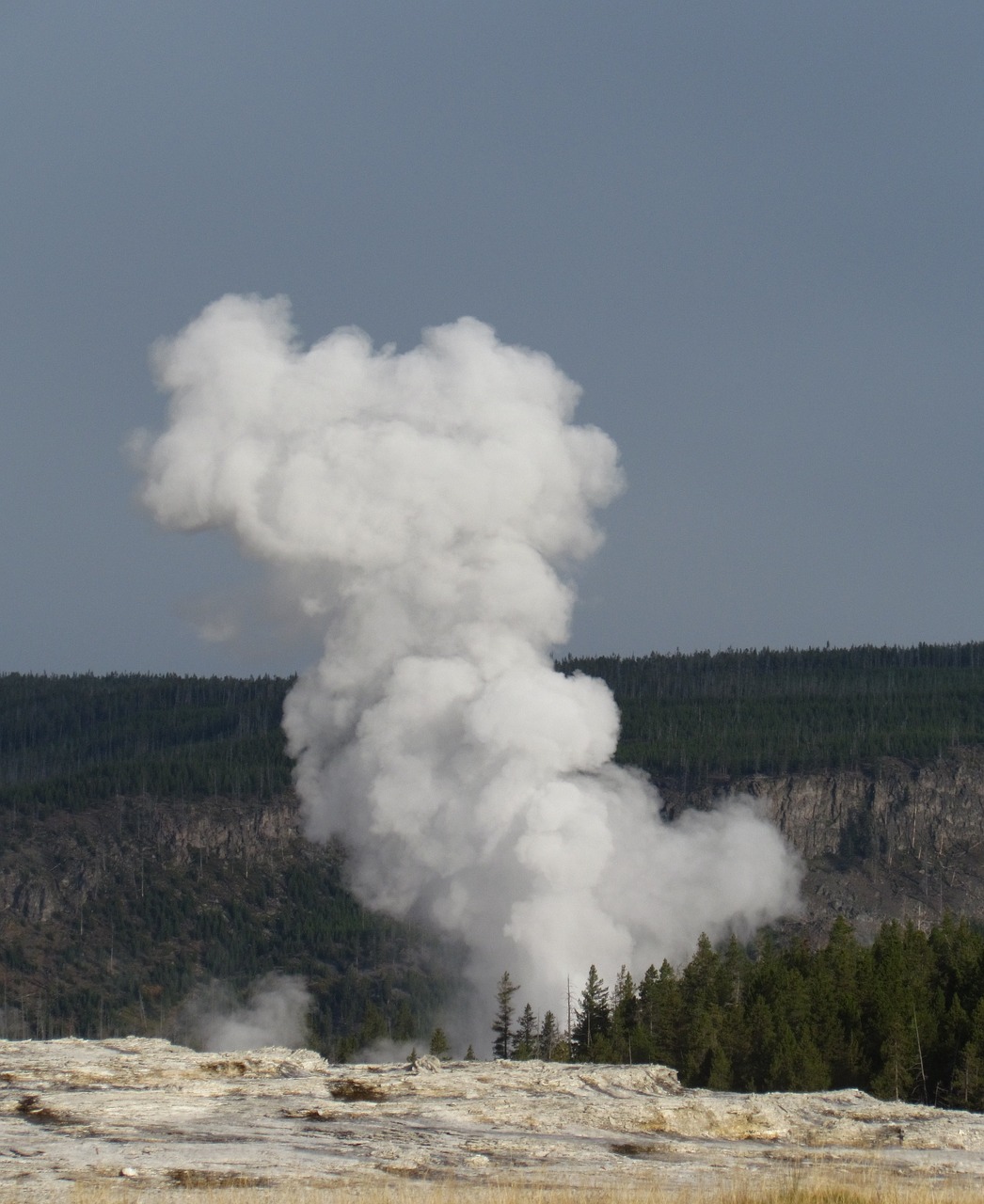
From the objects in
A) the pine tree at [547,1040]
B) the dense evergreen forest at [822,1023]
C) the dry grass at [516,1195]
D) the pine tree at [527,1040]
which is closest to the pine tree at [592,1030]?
the dense evergreen forest at [822,1023]

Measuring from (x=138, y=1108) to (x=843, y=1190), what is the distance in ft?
60.9

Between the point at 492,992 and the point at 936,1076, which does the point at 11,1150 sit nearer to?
the point at 936,1076

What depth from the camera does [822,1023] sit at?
101562mm

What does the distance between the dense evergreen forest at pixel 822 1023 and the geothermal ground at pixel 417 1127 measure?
121 ft

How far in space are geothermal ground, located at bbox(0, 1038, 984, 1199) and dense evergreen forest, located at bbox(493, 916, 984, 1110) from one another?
121 ft

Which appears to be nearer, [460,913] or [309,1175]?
[309,1175]

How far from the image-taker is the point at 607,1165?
40438 mm

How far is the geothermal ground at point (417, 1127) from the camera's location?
38.7 m

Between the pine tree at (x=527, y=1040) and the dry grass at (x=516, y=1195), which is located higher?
the pine tree at (x=527, y=1040)

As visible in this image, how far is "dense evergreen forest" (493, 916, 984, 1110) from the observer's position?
3688 inches

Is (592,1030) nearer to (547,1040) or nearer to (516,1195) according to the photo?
(547,1040)

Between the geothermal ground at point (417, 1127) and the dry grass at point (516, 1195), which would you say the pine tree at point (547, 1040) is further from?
the dry grass at point (516, 1195)

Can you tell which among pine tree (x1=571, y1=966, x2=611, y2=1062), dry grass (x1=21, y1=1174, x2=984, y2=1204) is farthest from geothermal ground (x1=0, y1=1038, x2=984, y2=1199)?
pine tree (x1=571, y1=966, x2=611, y2=1062)

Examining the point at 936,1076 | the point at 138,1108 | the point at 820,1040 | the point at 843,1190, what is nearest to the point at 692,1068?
the point at 820,1040
